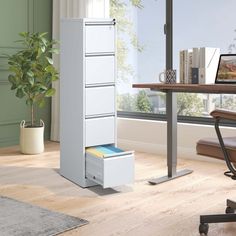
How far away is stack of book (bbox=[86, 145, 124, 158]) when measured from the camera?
134 inches

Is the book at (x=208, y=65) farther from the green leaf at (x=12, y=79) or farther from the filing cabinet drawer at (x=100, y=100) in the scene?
the green leaf at (x=12, y=79)

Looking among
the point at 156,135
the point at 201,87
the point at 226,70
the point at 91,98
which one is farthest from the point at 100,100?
the point at 156,135

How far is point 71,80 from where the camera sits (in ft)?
12.2

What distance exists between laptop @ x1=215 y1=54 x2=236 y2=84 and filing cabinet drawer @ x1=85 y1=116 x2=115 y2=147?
0.82 m

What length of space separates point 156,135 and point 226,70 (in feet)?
5.44

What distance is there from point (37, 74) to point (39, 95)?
0.30 m

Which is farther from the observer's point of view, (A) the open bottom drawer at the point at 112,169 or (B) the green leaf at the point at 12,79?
(B) the green leaf at the point at 12,79

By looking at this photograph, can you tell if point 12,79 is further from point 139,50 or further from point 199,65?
point 199,65

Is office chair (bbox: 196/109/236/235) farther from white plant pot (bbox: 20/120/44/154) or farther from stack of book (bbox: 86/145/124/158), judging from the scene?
white plant pot (bbox: 20/120/44/154)

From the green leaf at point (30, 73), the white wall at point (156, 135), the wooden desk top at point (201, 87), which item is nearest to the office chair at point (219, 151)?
the wooden desk top at point (201, 87)

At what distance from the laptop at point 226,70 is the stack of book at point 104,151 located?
0.83 metres

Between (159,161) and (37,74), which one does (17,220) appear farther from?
(37,74)

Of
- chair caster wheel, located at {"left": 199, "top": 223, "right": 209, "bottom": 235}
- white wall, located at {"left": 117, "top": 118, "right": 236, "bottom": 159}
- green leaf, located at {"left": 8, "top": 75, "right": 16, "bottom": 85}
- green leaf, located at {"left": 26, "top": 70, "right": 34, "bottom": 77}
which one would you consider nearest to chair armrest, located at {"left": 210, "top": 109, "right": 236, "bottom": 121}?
chair caster wheel, located at {"left": 199, "top": 223, "right": 209, "bottom": 235}

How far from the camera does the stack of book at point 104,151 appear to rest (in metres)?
3.40
